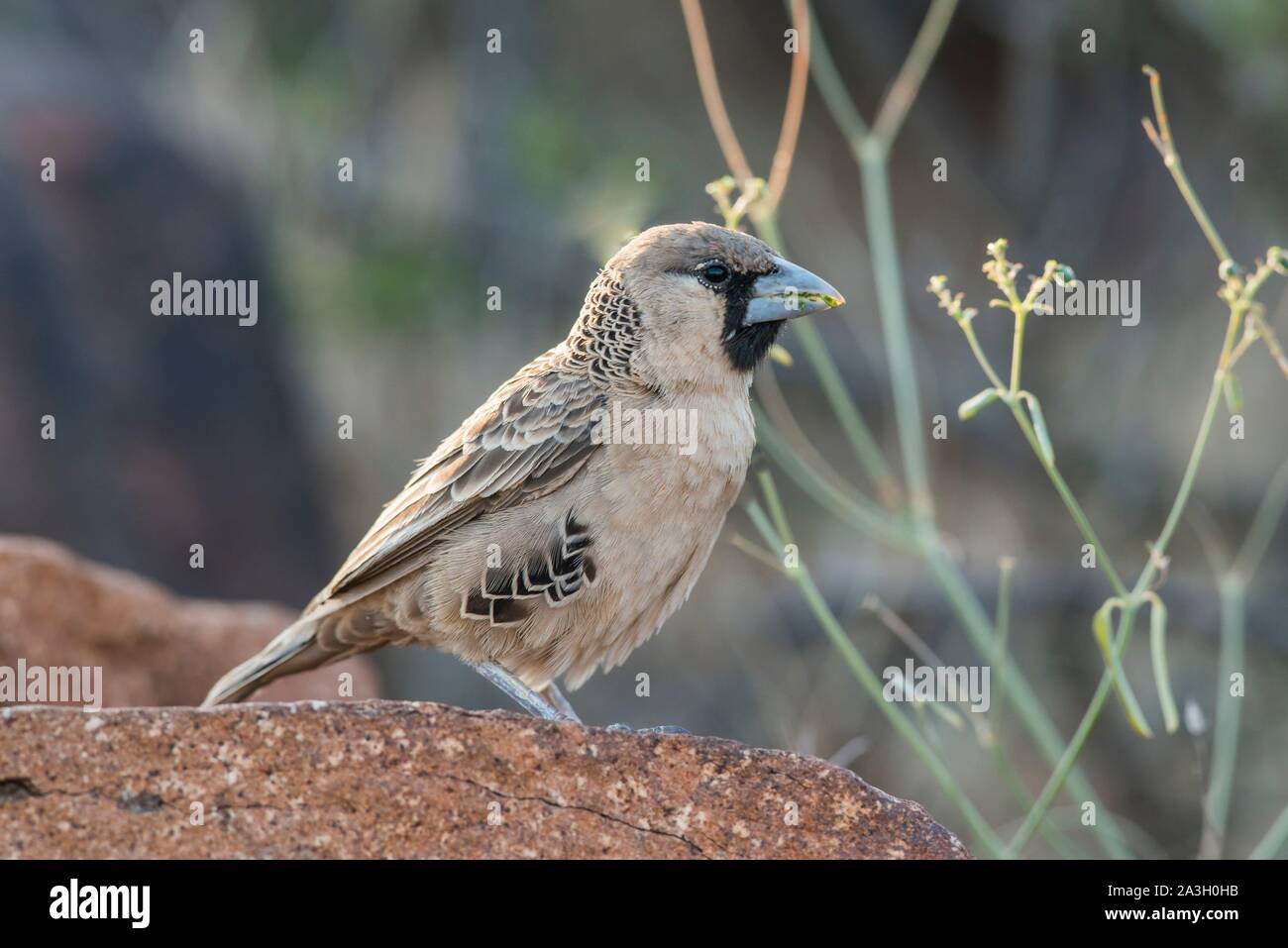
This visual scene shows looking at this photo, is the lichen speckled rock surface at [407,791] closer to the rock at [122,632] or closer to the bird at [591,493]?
the bird at [591,493]

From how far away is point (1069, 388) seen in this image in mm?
9859

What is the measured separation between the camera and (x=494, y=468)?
500cm

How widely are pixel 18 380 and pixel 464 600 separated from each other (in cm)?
482

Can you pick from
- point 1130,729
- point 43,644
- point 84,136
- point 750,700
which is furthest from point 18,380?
point 1130,729

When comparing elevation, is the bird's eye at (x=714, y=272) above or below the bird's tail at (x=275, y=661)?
above

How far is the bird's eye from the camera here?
5059 mm

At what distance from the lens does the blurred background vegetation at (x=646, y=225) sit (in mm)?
8930

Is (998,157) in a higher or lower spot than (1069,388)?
higher

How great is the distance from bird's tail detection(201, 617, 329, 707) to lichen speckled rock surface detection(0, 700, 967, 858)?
1485mm

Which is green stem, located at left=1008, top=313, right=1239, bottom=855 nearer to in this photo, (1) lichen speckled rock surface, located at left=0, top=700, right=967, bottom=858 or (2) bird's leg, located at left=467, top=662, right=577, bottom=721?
(1) lichen speckled rock surface, located at left=0, top=700, right=967, bottom=858

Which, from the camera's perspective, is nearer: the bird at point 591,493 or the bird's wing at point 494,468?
the bird at point 591,493

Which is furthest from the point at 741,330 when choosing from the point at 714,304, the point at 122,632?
the point at 122,632

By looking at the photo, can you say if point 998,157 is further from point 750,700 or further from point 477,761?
point 477,761

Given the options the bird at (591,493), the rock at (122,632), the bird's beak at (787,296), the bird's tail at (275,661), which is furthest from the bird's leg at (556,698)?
the bird's beak at (787,296)
